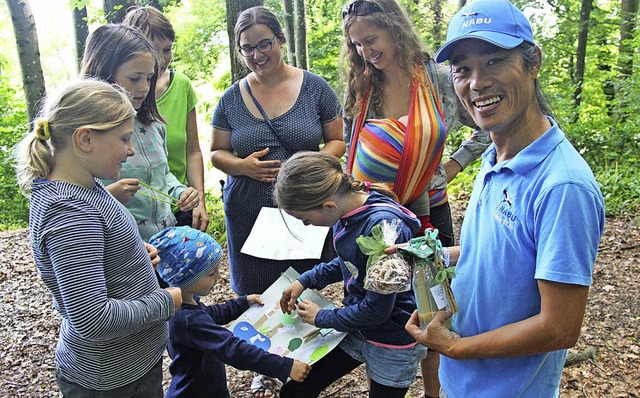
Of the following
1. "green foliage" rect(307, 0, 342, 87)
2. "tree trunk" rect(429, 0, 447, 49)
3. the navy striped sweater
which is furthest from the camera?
"tree trunk" rect(429, 0, 447, 49)

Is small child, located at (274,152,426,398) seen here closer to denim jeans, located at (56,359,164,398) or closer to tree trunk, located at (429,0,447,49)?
denim jeans, located at (56,359,164,398)

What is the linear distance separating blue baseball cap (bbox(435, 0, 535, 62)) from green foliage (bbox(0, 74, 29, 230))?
11372 mm

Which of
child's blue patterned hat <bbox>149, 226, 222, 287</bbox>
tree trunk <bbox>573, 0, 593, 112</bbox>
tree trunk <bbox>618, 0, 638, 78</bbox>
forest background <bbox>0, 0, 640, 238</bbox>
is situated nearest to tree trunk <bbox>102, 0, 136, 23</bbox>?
forest background <bbox>0, 0, 640, 238</bbox>

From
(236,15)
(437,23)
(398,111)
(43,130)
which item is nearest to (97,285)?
(43,130)

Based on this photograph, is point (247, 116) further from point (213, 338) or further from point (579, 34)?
point (579, 34)

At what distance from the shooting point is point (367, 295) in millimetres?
2025

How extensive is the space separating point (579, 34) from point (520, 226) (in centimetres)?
1016

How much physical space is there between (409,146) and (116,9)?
411 cm

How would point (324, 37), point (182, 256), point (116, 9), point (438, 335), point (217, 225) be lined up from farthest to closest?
point (324, 37)
point (217, 225)
point (116, 9)
point (182, 256)
point (438, 335)

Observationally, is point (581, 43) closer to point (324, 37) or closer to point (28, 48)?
point (324, 37)

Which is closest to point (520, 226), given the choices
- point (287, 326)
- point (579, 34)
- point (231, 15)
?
point (287, 326)

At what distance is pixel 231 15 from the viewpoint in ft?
15.3

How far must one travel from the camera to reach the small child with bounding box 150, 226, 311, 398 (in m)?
2.24

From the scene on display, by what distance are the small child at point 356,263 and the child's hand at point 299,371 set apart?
0.53 feet
